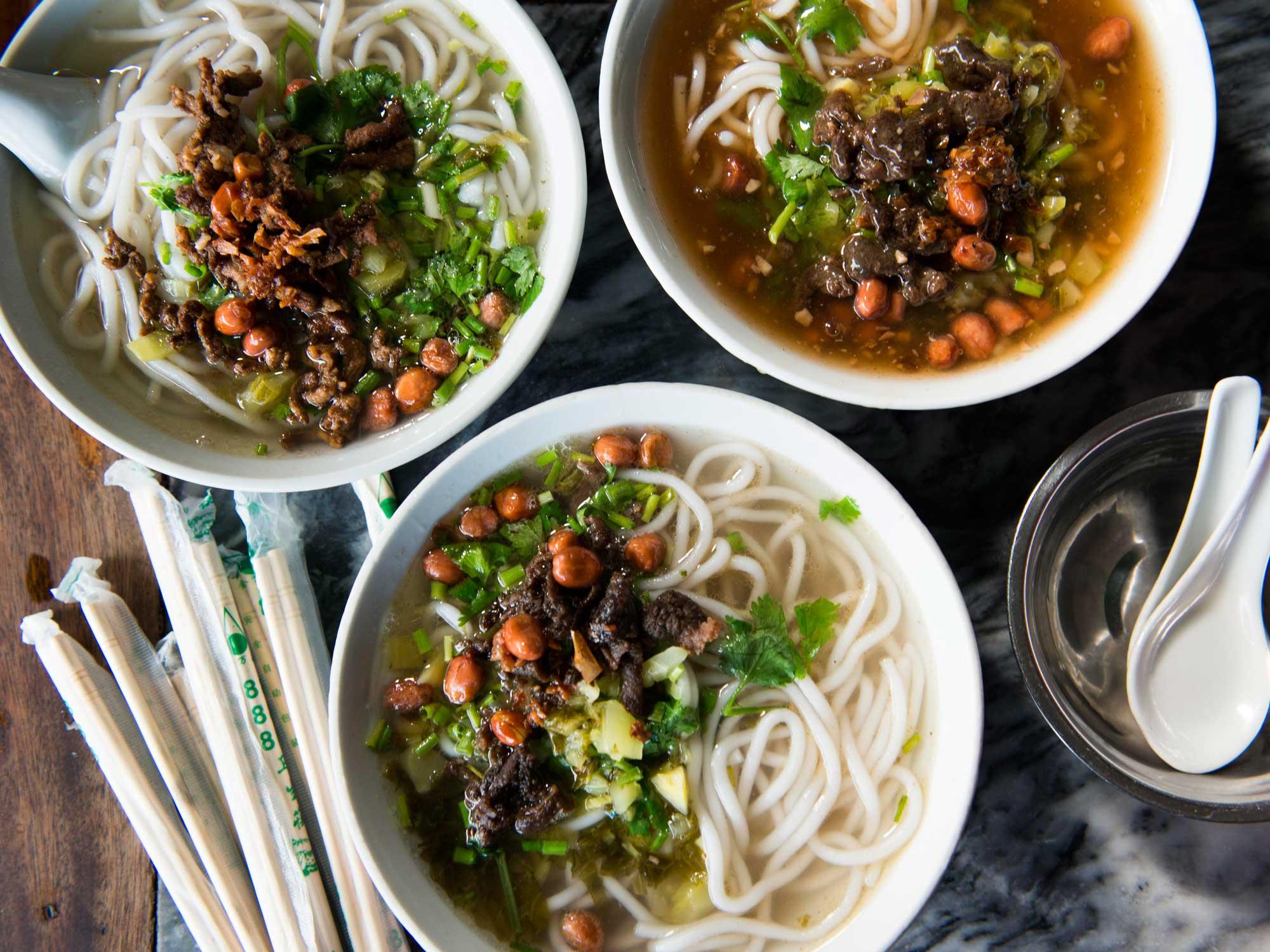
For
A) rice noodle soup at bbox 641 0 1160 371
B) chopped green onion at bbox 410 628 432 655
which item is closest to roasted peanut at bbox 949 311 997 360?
rice noodle soup at bbox 641 0 1160 371

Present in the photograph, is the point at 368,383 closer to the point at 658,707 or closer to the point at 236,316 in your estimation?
the point at 236,316

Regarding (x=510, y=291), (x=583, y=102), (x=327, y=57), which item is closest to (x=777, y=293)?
(x=510, y=291)

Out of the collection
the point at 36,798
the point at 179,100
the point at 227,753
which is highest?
the point at 179,100

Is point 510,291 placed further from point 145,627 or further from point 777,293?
point 145,627

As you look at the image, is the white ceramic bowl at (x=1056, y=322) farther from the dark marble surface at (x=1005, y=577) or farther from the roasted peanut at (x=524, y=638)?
the roasted peanut at (x=524, y=638)

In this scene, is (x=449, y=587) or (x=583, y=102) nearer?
(x=449, y=587)

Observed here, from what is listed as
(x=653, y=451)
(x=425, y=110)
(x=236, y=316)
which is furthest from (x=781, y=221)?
(x=236, y=316)
